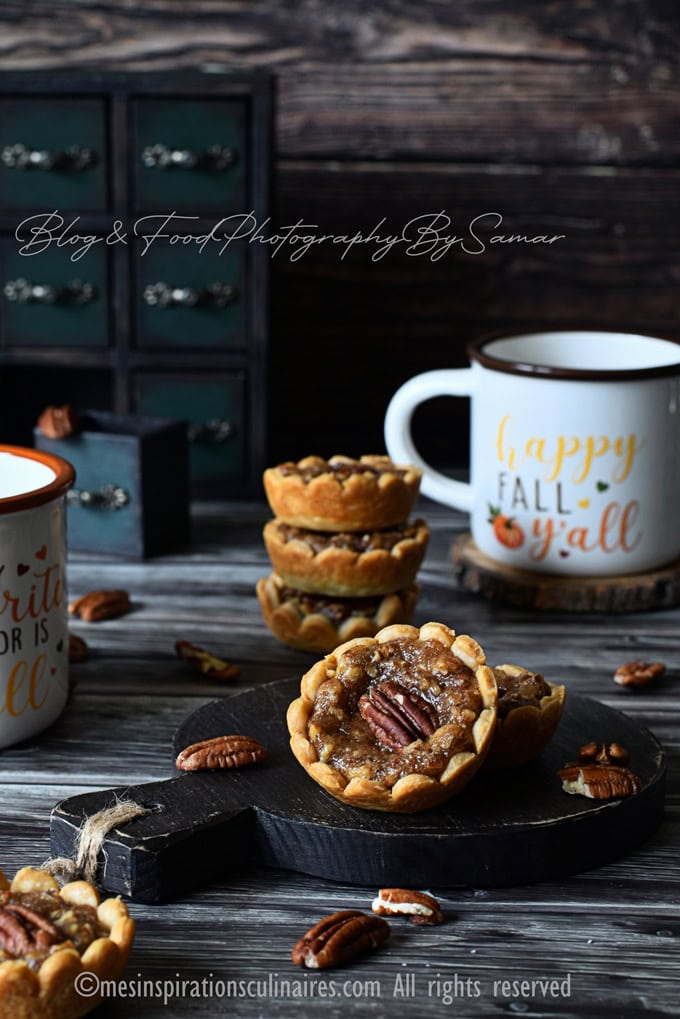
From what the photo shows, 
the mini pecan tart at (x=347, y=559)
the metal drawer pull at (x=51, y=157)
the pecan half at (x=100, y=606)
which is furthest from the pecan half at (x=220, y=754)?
the metal drawer pull at (x=51, y=157)

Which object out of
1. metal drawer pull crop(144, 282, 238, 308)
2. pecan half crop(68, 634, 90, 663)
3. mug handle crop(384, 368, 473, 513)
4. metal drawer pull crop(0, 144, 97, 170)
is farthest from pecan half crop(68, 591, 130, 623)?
metal drawer pull crop(0, 144, 97, 170)

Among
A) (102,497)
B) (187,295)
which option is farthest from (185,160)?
(102,497)

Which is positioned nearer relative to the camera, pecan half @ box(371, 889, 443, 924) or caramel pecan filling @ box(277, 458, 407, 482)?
pecan half @ box(371, 889, 443, 924)

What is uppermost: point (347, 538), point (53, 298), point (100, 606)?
point (53, 298)

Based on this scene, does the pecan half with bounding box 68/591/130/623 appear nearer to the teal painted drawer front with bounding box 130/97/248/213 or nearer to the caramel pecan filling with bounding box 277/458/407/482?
the caramel pecan filling with bounding box 277/458/407/482

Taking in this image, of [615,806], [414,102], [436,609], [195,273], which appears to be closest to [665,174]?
[414,102]

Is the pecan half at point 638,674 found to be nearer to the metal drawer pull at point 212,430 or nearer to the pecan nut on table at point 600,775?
the pecan nut on table at point 600,775

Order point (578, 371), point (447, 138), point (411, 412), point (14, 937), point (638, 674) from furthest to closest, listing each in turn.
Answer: point (447, 138)
point (411, 412)
point (578, 371)
point (638, 674)
point (14, 937)

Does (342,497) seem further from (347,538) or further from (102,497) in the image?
(102,497)
